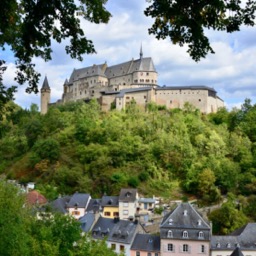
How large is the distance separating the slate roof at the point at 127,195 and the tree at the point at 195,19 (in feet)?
139

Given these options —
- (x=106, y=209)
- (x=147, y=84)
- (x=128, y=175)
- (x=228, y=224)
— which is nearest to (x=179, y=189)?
(x=128, y=175)

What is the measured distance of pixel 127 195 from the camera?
47.0 metres

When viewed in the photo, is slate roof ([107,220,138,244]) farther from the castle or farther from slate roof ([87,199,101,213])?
the castle

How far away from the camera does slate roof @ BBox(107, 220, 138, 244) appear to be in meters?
34.8

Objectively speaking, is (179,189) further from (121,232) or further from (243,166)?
(121,232)

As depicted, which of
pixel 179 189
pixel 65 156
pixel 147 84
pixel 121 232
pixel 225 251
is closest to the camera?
pixel 225 251

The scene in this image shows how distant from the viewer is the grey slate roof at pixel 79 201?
4609 cm

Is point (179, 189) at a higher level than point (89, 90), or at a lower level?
lower

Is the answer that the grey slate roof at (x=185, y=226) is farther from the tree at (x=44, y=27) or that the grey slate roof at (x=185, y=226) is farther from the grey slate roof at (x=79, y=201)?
the tree at (x=44, y=27)

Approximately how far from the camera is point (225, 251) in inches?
1266

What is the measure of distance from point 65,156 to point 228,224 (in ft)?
89.3

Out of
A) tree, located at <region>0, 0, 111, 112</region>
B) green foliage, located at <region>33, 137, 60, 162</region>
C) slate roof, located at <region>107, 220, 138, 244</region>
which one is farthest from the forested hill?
tree, located at <region>0, 0, 111, 112</region>

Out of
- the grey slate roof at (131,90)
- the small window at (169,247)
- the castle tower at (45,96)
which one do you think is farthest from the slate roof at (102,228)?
the castle tower at (45,96)

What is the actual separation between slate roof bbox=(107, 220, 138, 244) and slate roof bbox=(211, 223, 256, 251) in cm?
633
